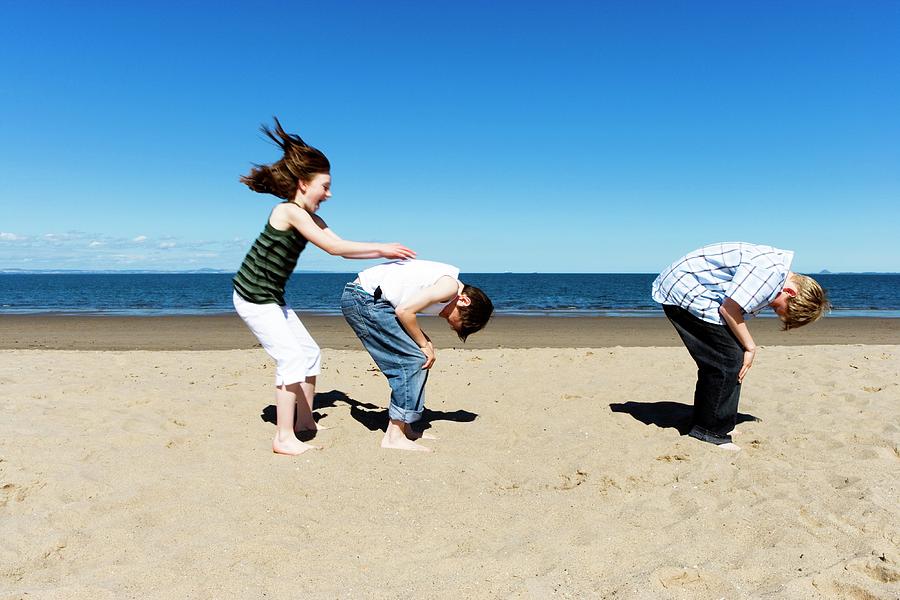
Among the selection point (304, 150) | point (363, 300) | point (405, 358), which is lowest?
point (405, 358)

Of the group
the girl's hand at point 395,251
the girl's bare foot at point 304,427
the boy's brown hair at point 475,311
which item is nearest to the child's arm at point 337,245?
the girl's hand at point 395,251

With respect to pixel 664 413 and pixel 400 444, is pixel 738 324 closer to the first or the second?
pixel 664 413

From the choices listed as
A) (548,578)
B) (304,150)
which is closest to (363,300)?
(304,150)

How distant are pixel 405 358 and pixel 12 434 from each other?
108 inches

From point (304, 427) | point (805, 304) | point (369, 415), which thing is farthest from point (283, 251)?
point (805, 304)

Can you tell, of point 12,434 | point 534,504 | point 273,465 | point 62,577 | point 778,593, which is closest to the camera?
point 778,593

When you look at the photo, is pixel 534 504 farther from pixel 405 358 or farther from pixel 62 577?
pixel 62 577

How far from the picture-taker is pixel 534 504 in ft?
11.1

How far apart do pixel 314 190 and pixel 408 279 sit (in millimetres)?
865

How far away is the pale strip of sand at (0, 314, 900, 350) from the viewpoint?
1288 centimetres

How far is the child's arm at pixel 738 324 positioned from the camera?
14.0ft

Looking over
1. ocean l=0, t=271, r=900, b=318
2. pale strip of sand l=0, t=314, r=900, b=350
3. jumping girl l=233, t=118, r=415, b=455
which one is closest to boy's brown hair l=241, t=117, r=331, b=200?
jumping girl l=233, t=118, r=415, b=455

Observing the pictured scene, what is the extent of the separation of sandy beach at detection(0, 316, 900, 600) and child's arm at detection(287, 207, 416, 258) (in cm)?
135

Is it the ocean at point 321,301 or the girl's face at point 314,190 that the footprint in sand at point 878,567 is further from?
the ocean at point 321,301
